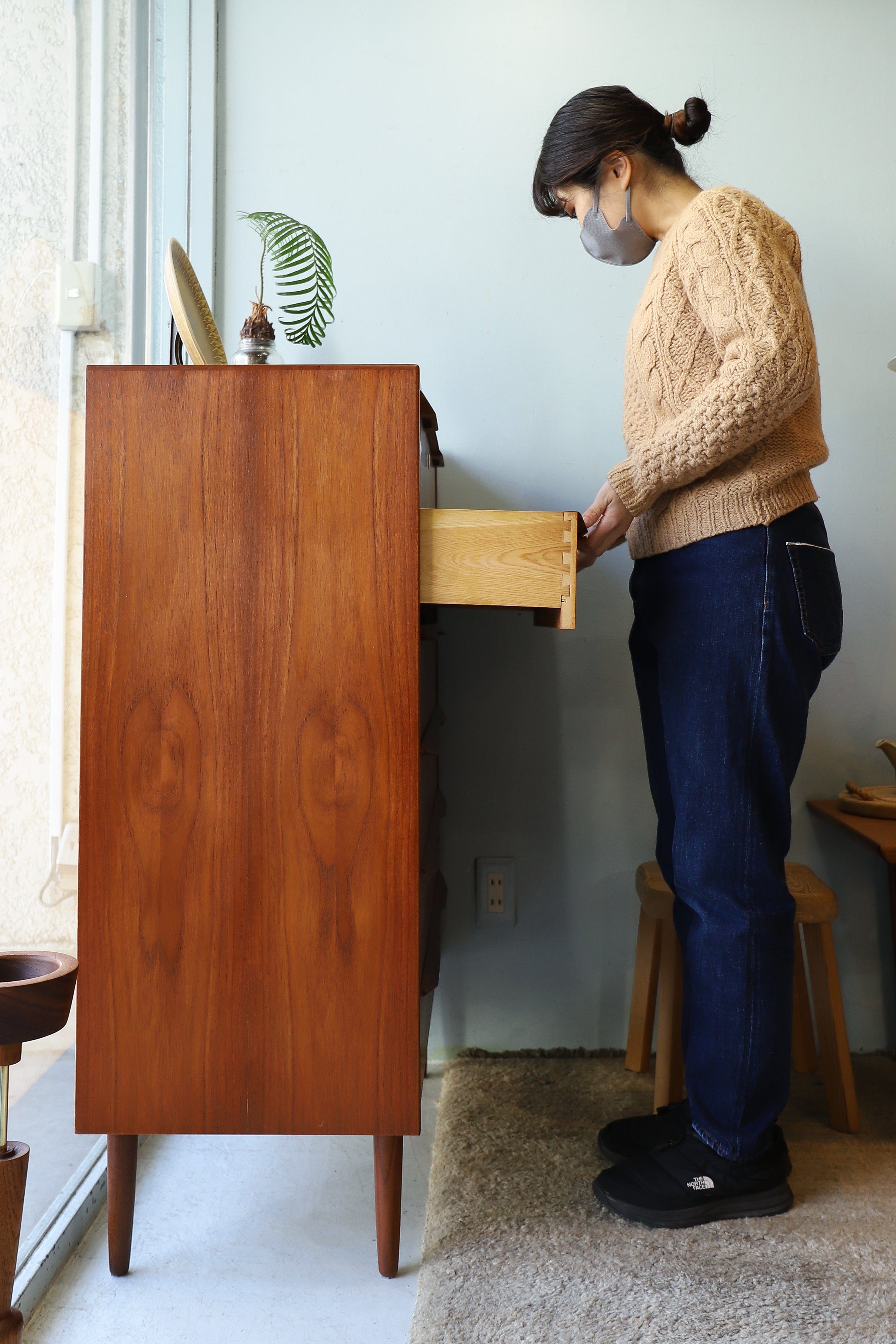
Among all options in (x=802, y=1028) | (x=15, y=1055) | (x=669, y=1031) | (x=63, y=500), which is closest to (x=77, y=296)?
(x=63, y=500)

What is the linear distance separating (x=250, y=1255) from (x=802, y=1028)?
0.94 m

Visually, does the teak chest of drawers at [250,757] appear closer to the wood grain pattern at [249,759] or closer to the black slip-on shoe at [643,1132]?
the wood grain pattern at [249,759]

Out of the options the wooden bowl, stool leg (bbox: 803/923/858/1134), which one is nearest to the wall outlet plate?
stool leg (bbox: 803/923/858/1134)

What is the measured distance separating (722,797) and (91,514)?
2.55 ft

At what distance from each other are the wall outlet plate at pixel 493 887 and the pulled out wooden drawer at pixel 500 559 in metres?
0.71

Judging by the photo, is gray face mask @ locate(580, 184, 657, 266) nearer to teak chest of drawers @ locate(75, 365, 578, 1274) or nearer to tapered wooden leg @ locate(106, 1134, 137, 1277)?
teak chest of drawers @ locate(75, 365, 578, 1274)

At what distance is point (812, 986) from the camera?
136cm

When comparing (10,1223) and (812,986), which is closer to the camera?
(10,1223)

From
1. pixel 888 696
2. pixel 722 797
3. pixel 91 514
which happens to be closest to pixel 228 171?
pixel 91 514

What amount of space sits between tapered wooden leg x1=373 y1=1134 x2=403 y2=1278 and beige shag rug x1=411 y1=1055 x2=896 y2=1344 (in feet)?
0.14

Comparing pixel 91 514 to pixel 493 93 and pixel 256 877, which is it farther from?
pixel 493 93

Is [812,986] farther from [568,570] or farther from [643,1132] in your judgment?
[568,570]

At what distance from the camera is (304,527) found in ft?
3.07

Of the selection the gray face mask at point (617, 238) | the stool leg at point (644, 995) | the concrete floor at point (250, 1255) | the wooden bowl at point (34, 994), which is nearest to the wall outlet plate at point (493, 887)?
the stool leg at point (644, 995)
